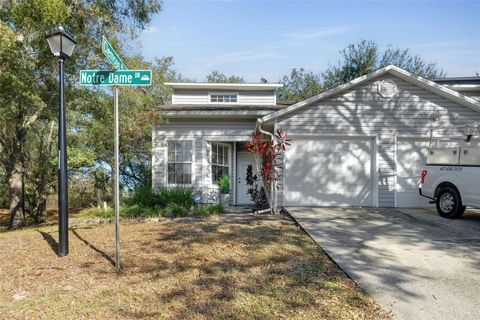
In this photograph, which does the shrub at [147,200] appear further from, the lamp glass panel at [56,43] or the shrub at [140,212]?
the lamp glass panel at [56,43]

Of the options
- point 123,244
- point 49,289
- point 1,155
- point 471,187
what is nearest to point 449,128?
point 471,187

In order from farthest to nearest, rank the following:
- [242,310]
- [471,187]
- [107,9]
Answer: [107,9] < [471,187] < [242,310]

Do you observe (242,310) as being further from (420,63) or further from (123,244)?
(420,63)

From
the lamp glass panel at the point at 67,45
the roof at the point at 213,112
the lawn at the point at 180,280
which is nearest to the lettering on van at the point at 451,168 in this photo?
the lawn at the point at 180,280

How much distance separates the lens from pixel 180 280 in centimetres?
460

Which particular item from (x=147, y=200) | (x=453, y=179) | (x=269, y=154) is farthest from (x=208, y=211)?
(x=453, y=179)

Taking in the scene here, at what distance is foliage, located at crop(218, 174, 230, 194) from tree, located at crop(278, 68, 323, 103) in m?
21.0

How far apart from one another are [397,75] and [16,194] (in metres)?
12.5

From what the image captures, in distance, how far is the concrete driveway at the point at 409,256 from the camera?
4.07 metres

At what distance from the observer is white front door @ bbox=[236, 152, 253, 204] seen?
13906 mm

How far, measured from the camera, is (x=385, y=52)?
30.7 meters

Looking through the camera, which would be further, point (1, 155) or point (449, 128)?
point (1, 155)

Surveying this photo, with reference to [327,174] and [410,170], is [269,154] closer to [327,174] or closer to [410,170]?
[327,174]

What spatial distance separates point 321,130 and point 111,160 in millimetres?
8609
